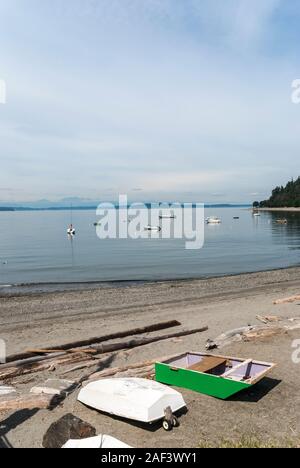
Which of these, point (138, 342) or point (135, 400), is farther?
point (138, 342)

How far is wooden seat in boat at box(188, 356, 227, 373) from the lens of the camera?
10.8 meters

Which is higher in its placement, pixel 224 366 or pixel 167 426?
pixel 224 366

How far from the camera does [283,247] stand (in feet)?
206

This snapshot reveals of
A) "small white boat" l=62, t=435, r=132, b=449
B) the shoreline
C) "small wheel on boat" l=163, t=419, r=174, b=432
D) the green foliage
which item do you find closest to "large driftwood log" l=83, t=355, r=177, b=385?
"small wheel on boat" l=163, t=419, r=174, b=432

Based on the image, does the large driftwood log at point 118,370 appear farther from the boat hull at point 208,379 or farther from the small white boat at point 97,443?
the small white boat at point 97,443

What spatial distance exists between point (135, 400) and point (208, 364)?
9.63 ft

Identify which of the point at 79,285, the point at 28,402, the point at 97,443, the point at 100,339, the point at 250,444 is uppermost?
the point at 97,443

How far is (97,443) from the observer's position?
7.34m

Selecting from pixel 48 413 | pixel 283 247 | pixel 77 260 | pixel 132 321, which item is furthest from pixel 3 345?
pixel 283 247

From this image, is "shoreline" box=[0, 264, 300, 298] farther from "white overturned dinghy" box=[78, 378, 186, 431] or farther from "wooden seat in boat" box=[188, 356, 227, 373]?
"white overturned dinghy" box=[78, 378, 186, 431]

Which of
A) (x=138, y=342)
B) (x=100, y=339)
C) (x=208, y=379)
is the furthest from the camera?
(x=100, y=339)

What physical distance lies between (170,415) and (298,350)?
6418mm

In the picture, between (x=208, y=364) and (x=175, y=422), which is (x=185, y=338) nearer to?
(x=208, y=364)

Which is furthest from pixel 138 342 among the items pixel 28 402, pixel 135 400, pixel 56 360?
pixel 135 400
